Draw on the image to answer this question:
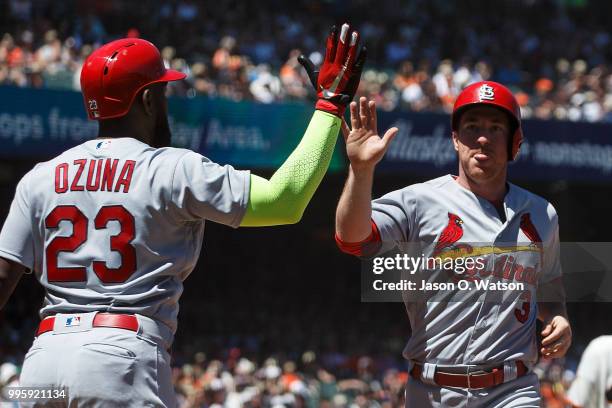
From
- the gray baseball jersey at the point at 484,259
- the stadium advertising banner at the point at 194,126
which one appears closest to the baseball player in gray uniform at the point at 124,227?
the gray baseball jersey at the point at 484,259

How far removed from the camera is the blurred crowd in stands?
14.7m

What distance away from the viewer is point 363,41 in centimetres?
1355

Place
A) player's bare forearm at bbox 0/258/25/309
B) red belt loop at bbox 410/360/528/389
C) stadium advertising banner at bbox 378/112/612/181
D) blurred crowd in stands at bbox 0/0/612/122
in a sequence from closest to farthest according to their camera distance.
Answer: player's bare forearm at bbox 0/258/25/309 < red belt loop at bbox 410/360/528/389 < blurred crowd in stands at bbox 0/0/612/122 < stadium advertising banner at bbox 378/112/612/181

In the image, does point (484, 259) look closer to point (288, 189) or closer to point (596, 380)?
point (596, 380)

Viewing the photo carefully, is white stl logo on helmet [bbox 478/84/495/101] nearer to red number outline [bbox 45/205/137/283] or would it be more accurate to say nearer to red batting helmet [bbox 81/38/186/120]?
red batting helmet [bbox 81/38/186/120]

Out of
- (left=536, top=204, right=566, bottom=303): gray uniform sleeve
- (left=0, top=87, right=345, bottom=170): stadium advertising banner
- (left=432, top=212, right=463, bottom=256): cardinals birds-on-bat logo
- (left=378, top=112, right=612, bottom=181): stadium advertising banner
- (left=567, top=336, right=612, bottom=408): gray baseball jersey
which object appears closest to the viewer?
(left=432, top=212, right=463, bottom=256): cardinals birds-on-bat logo

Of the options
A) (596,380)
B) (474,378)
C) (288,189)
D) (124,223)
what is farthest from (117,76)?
(596,380)

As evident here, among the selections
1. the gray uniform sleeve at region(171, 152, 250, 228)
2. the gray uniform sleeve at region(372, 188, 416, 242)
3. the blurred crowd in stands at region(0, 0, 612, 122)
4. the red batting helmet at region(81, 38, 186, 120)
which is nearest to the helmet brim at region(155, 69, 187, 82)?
the red batting helmet at region(81, 38, 186, 120)

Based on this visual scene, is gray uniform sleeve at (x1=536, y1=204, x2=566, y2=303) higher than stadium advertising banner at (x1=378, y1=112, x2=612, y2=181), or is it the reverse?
stadium advertising banner at (x1=378, y1=112, x2=612, y2=181)

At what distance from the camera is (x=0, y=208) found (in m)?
16.6

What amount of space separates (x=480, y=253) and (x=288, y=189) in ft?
4.29

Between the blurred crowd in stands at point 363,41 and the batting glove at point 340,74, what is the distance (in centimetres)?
1058

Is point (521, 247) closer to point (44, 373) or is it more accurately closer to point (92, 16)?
point (44, 373)

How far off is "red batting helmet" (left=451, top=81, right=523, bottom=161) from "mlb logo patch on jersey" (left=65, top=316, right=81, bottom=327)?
6.24 feet
